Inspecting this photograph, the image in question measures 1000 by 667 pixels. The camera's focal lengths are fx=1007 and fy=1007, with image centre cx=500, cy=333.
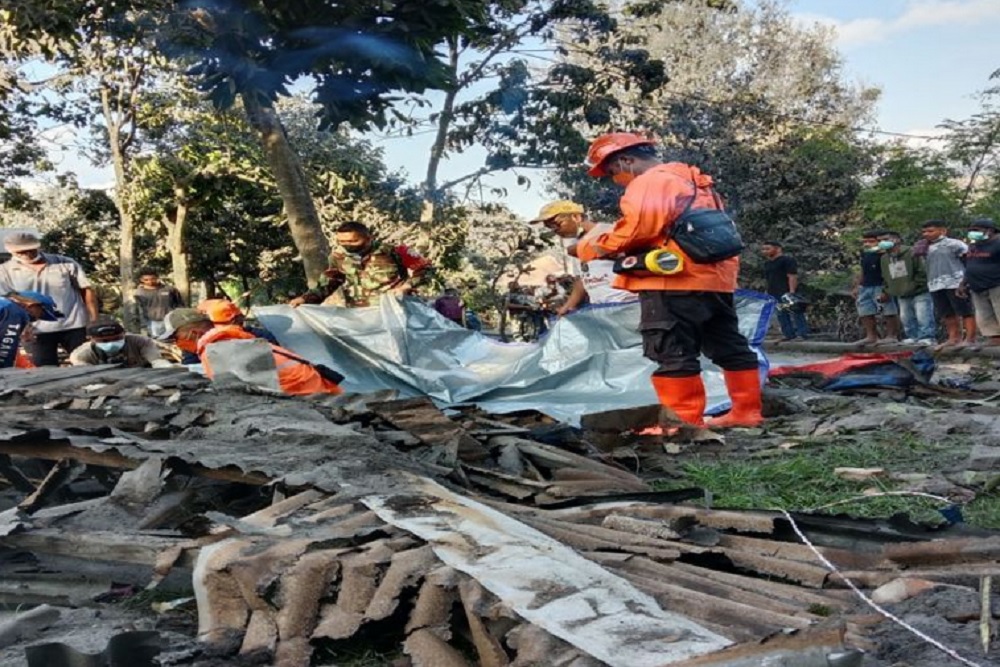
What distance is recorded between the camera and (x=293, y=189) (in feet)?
30.1

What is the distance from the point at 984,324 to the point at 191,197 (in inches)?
470

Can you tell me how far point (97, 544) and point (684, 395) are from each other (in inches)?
132

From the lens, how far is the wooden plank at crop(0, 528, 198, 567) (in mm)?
2938

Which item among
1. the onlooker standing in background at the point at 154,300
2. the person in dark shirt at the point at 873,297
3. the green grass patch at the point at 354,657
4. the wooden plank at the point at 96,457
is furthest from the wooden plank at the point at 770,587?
the onlooker standing in background at the point at 154,300

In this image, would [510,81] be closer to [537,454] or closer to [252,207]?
[252,207]

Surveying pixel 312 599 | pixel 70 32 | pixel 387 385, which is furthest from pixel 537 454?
pixel 70 32

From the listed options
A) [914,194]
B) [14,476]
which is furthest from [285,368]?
[914,194]

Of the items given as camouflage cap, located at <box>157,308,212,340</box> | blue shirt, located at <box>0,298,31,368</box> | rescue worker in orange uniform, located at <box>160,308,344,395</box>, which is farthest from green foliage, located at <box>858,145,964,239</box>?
blue shirt, located at <box>0,298,31,368</box>

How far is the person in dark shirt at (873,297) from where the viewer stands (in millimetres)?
12648

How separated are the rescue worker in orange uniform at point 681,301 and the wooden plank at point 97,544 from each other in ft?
10.4

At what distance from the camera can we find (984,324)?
1085 centimetres

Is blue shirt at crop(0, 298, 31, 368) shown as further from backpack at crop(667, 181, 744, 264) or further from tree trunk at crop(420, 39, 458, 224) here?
tree trunk at crop(420, 39, 458, 224)

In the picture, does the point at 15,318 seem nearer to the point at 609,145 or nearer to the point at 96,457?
the point at 96,457

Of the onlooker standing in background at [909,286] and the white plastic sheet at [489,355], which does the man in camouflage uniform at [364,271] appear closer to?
the white plastic sheet at [489,355]
